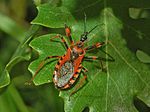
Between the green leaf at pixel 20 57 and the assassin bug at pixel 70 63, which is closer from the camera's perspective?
the green leaf at pixel 20 57

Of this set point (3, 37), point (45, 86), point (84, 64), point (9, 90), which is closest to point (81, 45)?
point (84, 64)

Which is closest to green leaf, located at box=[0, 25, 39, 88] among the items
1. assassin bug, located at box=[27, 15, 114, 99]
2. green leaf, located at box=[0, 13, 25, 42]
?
assassin bug, located at box=[27, 15, 114, 99]

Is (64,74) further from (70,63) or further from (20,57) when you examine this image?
(20,57)

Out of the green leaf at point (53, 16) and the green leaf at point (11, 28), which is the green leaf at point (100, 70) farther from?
the green leaf at point (11, 28)

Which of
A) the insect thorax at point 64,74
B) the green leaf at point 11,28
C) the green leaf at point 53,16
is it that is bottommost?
the insect thorax at point 64,74

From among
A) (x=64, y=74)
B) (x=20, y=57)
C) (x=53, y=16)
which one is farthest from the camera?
(x=64, y=74)

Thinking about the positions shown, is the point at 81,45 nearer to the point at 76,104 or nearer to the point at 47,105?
the point at 76,104

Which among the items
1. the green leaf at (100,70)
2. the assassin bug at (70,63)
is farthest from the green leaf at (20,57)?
the assassin bug at (70,63)

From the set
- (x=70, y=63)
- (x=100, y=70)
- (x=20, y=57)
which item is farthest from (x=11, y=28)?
(x=100, y=70)

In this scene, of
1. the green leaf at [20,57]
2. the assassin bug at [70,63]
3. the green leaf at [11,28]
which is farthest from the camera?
the green leaf at [11,28]
